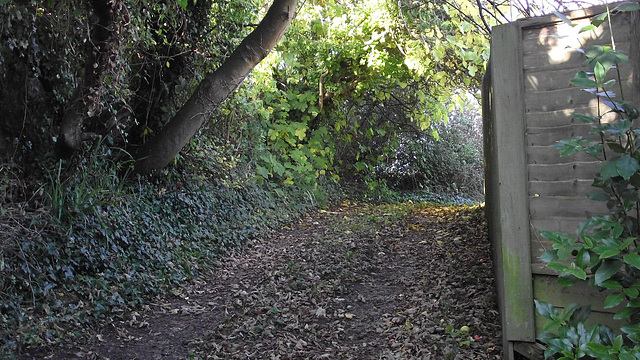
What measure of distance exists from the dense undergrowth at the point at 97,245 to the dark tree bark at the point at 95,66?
0.44 m

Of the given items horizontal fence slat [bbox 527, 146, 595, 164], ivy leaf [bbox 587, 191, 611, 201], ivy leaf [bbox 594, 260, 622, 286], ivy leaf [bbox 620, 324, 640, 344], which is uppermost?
horizontal fence slat [bbox 527, 146, 595, 164]

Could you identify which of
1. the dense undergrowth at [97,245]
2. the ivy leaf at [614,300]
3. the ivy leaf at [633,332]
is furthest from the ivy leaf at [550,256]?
the dense undergrowth at [97,245]

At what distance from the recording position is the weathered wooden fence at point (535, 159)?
3100mm

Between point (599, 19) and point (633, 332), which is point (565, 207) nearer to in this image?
point (633, 332)

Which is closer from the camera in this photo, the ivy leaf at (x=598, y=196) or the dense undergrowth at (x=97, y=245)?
the ivy leaf at (x=598, y=196)

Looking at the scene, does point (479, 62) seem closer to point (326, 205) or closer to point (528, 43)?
point (528, 43)

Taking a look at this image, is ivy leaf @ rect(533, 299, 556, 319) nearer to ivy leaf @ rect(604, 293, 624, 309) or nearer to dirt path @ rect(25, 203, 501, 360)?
ivy leaf @ rect(604, 293, 624, 309)

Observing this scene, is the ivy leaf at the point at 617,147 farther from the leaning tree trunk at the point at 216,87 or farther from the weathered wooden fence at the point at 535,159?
the leaning tree trunk at the point at 216,87

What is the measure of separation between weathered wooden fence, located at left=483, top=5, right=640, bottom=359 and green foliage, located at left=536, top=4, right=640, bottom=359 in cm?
21

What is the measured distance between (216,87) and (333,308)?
3.19 m

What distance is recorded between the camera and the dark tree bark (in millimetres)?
5031

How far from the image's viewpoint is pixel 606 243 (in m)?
2.63

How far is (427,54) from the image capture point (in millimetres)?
8078

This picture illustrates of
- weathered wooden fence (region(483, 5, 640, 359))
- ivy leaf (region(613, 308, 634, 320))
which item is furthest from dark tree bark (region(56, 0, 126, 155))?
ivy leaf (region(613, 308, 634, 320))
